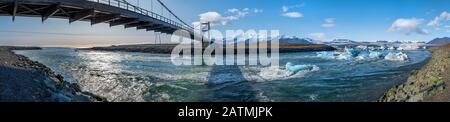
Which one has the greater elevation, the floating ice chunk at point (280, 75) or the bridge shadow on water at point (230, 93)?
the floating ice chunk at point (280, 75)

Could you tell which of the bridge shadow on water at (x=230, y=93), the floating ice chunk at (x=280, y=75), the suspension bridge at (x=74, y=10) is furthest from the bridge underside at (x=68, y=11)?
the floating ice chunk at (x=280, y=75)

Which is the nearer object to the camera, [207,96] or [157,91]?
[207,96]

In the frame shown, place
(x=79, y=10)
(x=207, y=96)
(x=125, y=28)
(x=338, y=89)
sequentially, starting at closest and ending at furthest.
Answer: (x=207, y=96) < (x=338, y=89) < (x=79, y=10) < (x=125, y=28)

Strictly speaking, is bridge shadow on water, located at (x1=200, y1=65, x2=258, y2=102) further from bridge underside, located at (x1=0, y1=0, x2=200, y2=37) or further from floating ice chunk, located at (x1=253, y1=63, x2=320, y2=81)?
bridge underside, located at (x1=0, y1=0, x2=200, y2=37)

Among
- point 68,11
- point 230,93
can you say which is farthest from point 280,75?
point 68,11

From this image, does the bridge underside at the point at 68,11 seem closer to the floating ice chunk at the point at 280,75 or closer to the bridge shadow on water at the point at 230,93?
the bridge shadow on water at the point at 230,93

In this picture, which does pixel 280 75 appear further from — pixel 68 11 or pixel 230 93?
pixel 68 11

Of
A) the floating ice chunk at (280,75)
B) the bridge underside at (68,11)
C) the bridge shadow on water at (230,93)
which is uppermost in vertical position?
the bridge underside at (68,11)

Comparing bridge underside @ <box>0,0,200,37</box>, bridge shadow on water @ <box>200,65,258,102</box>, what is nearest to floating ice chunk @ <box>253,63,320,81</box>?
bridge shadow on water @ <box>200,65,258,102</box>
